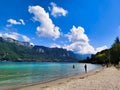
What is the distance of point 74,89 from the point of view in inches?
760

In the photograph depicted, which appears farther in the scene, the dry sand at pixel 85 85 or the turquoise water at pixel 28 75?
the turquoise water at pixel 28 75

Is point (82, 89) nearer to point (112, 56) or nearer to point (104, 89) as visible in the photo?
point (104, 89)

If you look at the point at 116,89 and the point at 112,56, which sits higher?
the point at 112,56

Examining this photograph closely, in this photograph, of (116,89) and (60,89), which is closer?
(116,89)

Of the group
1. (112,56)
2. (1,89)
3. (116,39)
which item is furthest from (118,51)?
(1,89)

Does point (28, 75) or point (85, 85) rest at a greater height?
point (28, 75)

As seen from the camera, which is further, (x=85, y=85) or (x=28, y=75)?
(x=28, y=75)

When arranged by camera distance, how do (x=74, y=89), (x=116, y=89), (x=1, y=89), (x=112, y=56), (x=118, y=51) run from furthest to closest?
(x=112, y=56) < (x=118, y=51) < (x=1, y=89) < (x=74, y=89) < (x=116, y=89)

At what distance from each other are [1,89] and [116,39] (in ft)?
429

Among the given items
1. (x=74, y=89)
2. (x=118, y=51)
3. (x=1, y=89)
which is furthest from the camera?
(x=118, y=51)

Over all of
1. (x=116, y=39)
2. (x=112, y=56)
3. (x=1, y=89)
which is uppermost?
(x=116, y=39)

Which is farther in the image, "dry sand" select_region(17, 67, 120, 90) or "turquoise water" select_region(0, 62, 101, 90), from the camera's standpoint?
"turquoise water" select_region(0, 62, 101, 90)

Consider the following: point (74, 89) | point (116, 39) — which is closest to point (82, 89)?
point (74, 89)

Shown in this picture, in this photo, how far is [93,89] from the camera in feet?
61.0
